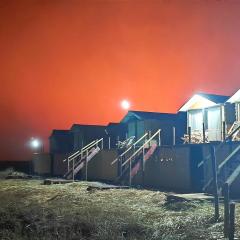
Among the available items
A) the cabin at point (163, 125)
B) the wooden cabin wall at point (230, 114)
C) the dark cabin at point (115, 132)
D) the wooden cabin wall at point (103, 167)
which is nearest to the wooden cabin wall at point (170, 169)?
the wooden cabin wall at point (103, 167)

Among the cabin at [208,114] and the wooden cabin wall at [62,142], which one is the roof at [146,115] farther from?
the wooden cabin wall at [62,142]

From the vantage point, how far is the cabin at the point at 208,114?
92.3 feet

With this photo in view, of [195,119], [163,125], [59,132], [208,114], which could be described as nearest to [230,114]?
[208,114]

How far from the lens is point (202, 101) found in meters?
30.0

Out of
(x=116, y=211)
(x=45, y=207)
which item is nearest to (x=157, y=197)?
(x=116, y=211)

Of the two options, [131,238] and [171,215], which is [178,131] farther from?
[131,238]

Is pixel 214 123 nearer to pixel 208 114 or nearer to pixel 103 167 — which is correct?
pixel 208 114

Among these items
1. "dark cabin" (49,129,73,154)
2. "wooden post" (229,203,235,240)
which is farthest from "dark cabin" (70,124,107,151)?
"wooden post" (229,203,235,240)

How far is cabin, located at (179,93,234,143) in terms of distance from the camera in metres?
28.1

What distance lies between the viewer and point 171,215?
13.0 metres

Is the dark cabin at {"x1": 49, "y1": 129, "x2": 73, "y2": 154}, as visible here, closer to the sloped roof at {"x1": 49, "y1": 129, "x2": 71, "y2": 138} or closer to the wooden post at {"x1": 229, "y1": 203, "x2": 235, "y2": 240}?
the sloped roof at {"x1": 49, "y1": 129, "x2": 71, "y2": 138}

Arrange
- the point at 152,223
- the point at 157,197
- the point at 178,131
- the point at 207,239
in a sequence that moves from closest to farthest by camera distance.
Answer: the point at 207,239 < the point at 152,223 < the point at 157,197 < the point at 178,131

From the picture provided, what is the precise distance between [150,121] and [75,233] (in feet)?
74.8

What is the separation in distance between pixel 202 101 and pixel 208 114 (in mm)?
1152
